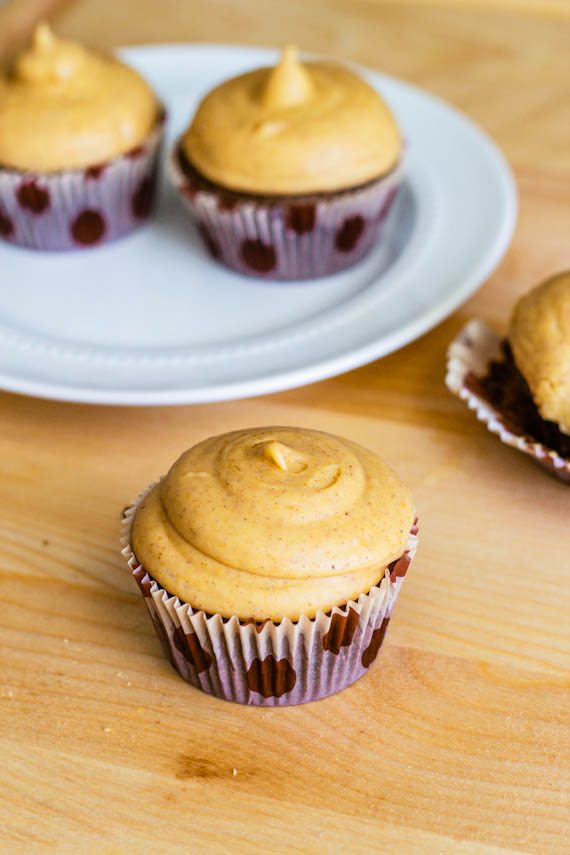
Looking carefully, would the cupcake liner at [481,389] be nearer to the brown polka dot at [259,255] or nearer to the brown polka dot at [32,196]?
the brown polka dot at [259,255]

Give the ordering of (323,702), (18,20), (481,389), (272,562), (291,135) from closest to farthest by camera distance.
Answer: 1. (272,562)
2. (323,702)
3. (481,389)
4. (291,135)
5. (18,20)

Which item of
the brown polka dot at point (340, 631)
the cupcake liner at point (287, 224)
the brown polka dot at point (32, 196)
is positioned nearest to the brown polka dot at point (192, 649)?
the brown polka dot at point (340, 631)

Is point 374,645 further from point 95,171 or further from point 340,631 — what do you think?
point 95,171

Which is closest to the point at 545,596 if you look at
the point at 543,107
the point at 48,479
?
the point at 48,479

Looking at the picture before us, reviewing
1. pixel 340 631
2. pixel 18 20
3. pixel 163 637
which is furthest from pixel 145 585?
pixel 18 20

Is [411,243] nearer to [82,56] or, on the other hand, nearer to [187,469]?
[82,56]

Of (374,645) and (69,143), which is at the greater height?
(69,143)
